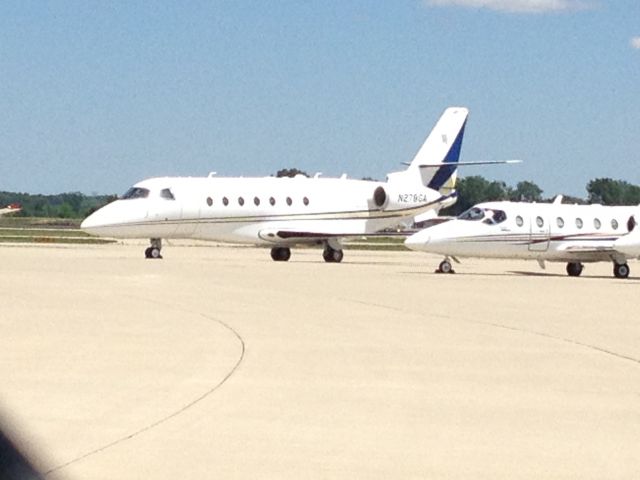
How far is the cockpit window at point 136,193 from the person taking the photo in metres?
43.3

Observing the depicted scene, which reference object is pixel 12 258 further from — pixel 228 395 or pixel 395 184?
pixel 228 395

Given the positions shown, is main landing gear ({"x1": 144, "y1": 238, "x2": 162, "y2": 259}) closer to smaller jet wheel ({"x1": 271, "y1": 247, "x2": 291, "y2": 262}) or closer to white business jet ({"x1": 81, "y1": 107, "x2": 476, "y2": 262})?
white business jet ({"x1": 81, "y1": 107, "x2": 476, "y2": 262})

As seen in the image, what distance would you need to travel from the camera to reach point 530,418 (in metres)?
9.47

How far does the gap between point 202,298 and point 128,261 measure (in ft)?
58.2

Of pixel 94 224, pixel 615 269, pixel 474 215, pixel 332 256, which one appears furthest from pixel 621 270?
pixel 94 224

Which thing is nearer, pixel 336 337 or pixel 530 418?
pixel 530 418

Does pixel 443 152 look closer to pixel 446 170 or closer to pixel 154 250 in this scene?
pixel 446 170

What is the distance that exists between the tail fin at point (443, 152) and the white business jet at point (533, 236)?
444 inches

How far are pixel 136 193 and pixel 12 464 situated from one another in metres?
40.7

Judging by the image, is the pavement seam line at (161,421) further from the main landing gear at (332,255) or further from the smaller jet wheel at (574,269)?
the main landing gear at (332,255)

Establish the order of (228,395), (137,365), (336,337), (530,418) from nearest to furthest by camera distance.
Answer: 1. (530,418)
2. (228,395)
3. (137,365)
4. (336,337)

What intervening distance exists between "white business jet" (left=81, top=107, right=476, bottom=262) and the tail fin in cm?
5

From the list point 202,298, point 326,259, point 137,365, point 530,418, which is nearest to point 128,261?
point 326,259

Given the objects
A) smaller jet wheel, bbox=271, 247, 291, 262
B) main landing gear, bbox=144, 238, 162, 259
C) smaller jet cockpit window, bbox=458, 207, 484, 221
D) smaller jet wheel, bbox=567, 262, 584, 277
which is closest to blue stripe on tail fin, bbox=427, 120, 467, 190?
smaller jet wheel, bbox=271, 247, 291, 262
